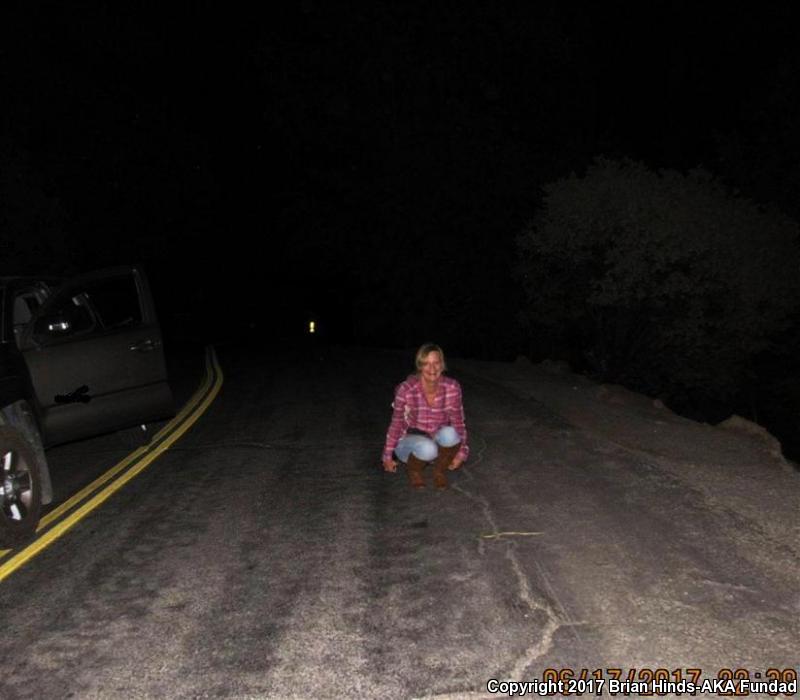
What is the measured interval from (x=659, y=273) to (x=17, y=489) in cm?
1674

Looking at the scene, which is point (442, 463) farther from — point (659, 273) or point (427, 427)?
point (659, 273)

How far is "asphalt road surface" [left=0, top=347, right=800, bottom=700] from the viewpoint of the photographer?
3805 mm

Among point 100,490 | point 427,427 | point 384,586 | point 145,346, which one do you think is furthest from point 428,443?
point 100,490

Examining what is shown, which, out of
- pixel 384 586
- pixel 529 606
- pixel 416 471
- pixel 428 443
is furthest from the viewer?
pixel 416 471

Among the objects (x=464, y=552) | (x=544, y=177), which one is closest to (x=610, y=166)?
(x=544, y=177)

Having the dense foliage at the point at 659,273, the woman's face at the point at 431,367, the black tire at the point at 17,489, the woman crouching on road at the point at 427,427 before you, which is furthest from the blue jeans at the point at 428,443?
the dense foliage at the point at 659,273

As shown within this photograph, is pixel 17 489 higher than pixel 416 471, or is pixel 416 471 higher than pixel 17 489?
pixel 17 489

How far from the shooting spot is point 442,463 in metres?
7.12

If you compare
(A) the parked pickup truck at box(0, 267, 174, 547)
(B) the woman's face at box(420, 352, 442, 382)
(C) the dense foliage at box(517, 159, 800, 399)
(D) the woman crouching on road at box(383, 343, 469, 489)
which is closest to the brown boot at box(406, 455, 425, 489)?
(D) the woman crouching on road at box(383, 343, 469, 489)

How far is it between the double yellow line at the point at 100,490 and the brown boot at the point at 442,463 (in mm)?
2860

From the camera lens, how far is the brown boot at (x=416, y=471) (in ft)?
23.2

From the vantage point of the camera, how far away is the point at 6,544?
5.85 metres

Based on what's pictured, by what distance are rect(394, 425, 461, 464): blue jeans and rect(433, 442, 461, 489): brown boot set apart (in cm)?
6

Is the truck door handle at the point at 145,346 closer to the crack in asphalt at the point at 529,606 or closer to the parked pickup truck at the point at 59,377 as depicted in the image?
the parked pickup truck at the point at 59,377
